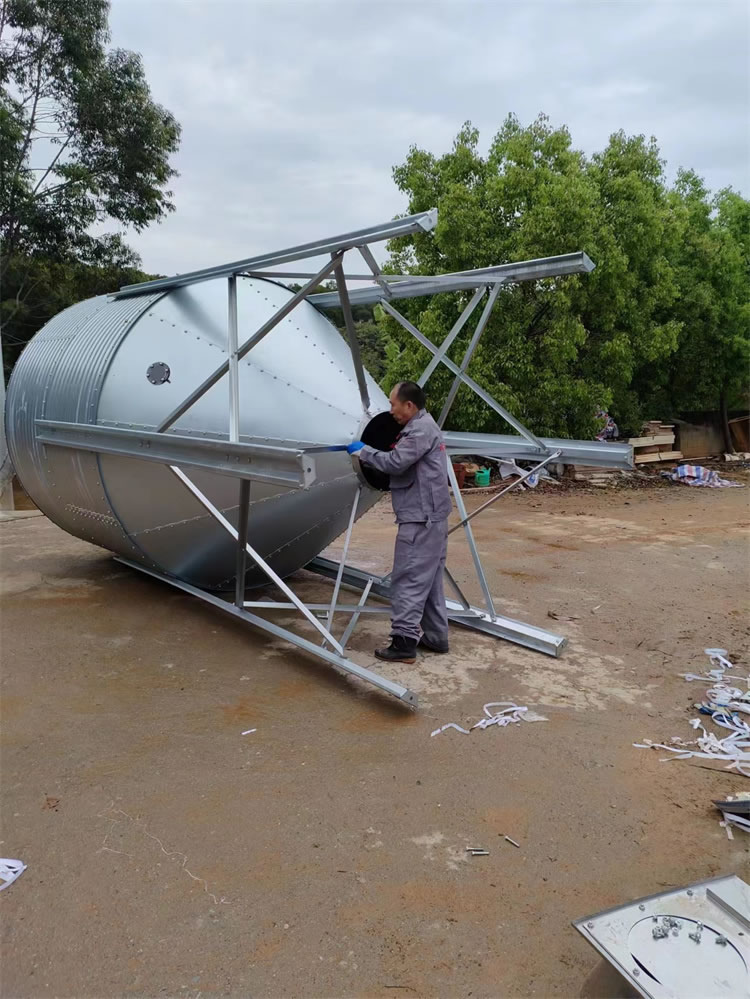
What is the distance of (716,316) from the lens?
50.5ft

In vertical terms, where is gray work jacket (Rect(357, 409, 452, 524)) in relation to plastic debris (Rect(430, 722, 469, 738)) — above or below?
above

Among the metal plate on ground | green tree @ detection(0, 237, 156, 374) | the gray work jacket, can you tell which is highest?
green tree @ detection(0, 237, 156, 374)

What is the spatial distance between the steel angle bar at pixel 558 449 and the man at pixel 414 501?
74cm

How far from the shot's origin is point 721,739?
12.6ft

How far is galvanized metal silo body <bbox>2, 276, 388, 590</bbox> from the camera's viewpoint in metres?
4.69

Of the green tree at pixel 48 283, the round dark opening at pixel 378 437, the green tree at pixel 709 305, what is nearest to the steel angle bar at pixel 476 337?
the round dark opening at pixel 378 437

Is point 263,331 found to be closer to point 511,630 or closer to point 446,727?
point 446,727

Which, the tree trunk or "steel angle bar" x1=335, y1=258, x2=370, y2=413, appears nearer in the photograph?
Answer: "steel angle bar" x1=335, y1=258, x2=370, y2=413

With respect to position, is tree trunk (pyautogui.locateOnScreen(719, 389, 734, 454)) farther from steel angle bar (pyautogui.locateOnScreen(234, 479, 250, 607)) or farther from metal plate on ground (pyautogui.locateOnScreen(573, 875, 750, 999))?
metal plate on ground (pyautogui.locateOnScreen(573, 875, 750, 999))

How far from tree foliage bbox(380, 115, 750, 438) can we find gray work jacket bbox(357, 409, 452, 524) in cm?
775

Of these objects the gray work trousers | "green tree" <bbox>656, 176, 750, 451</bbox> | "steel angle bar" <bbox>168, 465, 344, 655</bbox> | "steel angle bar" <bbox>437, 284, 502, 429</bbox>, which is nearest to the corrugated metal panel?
"steel angle bar" <bbox>168, 465, 344, 655</bbox>

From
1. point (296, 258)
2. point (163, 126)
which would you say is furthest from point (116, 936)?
point (163, 126)

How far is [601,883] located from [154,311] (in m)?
4.37

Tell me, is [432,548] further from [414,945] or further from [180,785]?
[414,945]
